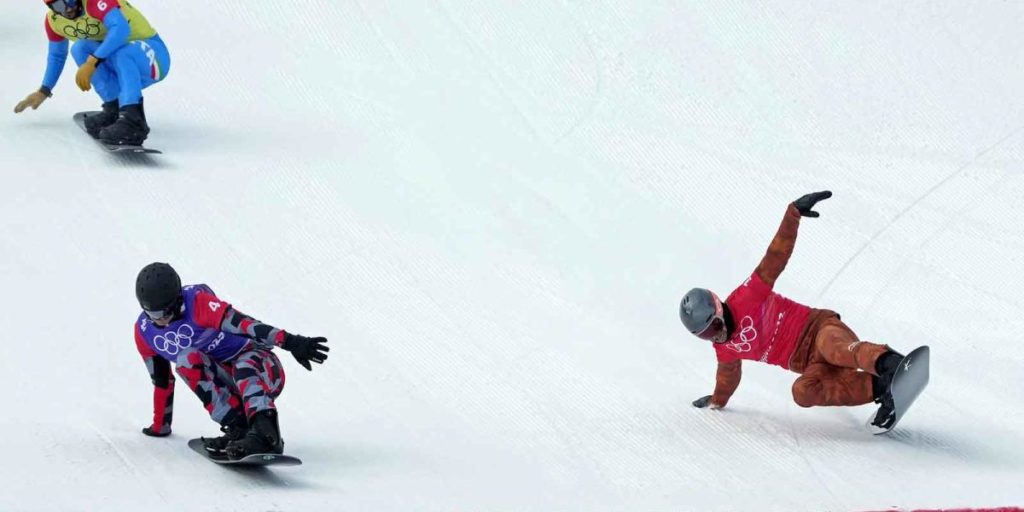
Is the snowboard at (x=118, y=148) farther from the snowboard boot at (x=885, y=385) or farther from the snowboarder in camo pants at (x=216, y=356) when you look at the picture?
the snowboard boot at (x=885, y=385)

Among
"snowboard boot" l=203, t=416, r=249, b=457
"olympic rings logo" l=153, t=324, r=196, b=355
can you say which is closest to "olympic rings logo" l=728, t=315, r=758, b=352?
"snowboard boot" l=203, t=416, r=249, b=457

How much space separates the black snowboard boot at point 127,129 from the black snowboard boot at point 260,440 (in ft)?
15.6

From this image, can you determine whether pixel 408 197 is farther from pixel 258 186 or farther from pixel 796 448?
pixel 796 448

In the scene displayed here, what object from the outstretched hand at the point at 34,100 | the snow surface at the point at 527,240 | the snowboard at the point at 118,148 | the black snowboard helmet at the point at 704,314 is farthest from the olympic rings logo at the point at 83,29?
the black snowboard helmet at the point at 704,314

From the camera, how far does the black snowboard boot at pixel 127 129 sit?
34.6ft

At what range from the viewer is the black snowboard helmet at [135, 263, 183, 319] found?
6188mm

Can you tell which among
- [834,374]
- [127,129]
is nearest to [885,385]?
[834,374]

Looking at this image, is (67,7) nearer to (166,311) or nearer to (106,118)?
(106,118)

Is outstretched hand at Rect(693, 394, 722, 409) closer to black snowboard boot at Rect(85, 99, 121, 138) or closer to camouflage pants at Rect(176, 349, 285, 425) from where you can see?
camouflage pants at Rect(176, 349, 285, 425)

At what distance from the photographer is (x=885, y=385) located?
7027mm

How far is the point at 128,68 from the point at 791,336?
217 inches

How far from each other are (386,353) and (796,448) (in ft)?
7.88

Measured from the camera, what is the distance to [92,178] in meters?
10.3

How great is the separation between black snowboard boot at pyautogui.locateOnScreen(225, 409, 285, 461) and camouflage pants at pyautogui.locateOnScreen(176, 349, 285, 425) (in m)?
0.13
